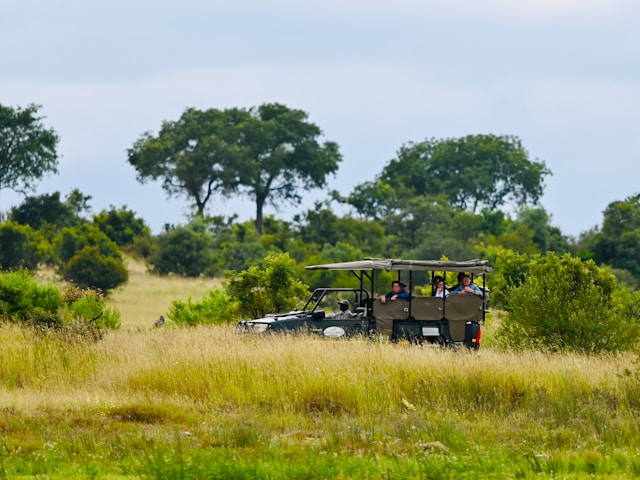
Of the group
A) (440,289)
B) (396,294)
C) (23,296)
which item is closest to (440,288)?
(440,289)

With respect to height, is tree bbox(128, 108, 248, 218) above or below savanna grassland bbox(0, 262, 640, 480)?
above

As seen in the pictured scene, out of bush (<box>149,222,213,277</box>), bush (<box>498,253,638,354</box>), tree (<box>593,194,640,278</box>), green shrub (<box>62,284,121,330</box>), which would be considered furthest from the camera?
tree (<box>593,194,640,278</box>)

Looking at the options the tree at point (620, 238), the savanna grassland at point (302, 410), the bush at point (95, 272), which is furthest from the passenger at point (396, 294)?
the tree at point (620, 238)

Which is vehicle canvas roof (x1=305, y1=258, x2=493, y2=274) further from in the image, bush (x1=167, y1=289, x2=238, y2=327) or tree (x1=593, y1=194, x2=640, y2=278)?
tree (x1=593, y1=194, x2=640, y2=278)

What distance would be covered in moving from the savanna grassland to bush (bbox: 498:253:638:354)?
301 cm

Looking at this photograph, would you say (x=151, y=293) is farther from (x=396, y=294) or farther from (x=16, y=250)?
(x=396, y=294)

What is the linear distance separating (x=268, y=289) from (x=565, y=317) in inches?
408

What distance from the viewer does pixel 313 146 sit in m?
93.7

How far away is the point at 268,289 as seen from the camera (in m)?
32.2

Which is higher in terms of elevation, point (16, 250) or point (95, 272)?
point (16, 250)

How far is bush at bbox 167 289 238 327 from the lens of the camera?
31.9 meters

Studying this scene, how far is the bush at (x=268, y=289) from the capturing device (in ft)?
105

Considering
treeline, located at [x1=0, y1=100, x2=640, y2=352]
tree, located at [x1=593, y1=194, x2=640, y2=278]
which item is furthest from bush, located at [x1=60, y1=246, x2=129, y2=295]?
tree, located at [x1=593, y1=194, x2=640, y2=278]

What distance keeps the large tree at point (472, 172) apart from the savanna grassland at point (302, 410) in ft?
252
